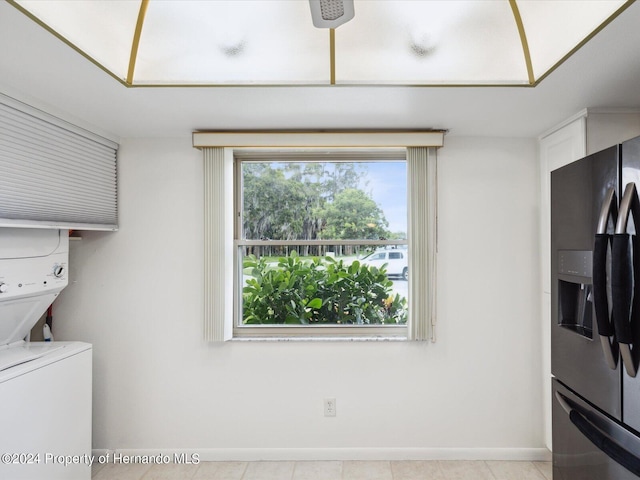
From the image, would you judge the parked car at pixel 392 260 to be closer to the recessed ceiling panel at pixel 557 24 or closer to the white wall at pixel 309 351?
A: the white wall at pixel 309 351

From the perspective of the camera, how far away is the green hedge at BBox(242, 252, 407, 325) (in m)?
2.86

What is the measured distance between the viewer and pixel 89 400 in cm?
236

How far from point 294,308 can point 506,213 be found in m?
1.54

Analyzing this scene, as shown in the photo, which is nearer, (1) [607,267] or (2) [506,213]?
(1) [607,267]

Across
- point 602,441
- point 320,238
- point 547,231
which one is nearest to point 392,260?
point 320,238

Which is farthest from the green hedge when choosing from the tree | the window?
the tree

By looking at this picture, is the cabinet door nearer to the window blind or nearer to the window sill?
the window sill

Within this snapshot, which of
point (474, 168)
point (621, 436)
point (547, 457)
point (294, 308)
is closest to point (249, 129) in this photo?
point (294, 308)

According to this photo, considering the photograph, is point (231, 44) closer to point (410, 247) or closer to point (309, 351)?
point (410, 247)

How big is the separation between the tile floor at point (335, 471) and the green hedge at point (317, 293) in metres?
0.88

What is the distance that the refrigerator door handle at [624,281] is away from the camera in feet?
4.22

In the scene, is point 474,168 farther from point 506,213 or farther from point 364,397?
point 364,397

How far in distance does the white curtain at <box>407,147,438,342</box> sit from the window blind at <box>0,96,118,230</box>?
6.29 feet

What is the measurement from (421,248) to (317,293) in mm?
776
